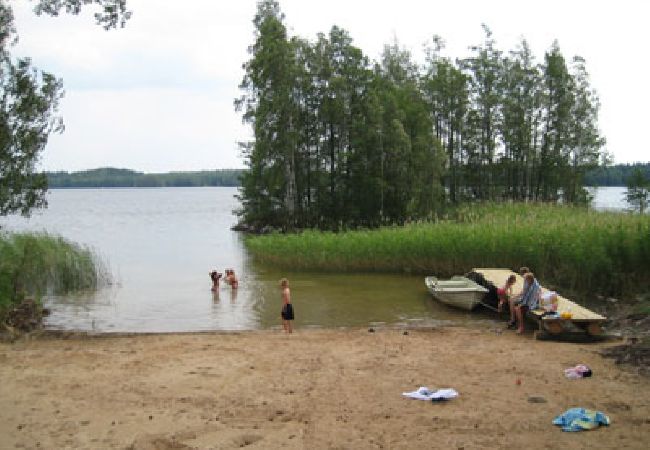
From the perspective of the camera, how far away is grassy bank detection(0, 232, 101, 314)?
18.7 m

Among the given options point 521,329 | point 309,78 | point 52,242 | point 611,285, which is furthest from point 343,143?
point 521,329

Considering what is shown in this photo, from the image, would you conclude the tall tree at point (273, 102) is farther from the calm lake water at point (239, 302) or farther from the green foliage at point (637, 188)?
the green foliage at point (637, 188)

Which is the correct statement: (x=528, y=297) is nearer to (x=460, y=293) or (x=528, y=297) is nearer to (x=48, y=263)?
(x=460, y=293)

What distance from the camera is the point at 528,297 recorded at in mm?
13852

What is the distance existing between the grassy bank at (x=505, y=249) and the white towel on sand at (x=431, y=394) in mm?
10227

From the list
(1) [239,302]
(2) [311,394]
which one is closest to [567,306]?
(2) [311,394]

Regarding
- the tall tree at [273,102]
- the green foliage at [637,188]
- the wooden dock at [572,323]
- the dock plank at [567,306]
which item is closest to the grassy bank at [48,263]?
the dock plank at [567,306]

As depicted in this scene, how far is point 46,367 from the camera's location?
10945 millimetres

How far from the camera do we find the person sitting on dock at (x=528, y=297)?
13719 mm

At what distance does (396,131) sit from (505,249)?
16.5 meters

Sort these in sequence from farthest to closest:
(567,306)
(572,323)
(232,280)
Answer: (232,280) < (567,306) < (572,323)

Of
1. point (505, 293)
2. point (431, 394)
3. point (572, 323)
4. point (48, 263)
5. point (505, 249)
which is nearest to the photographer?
point (431, 394)

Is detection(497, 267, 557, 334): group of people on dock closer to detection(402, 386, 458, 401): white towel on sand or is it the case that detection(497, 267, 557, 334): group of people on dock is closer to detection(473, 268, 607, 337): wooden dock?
detection(473, 268, 607, 337): wooden dock

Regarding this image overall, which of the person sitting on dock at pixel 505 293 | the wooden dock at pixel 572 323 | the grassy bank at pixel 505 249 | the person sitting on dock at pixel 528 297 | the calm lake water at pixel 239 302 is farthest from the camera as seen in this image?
the grassy bank at pixel 505 249
